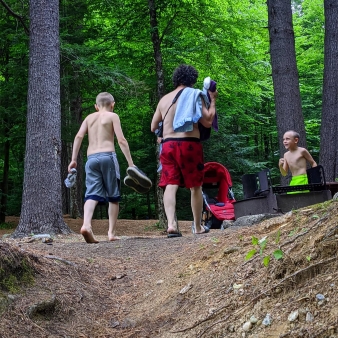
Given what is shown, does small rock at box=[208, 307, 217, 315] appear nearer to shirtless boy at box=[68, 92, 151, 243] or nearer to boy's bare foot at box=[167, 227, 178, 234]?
boy's bare foot at box=[167, 227, 178, 234]

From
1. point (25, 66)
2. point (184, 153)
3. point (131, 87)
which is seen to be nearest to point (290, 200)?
point (184, 153)

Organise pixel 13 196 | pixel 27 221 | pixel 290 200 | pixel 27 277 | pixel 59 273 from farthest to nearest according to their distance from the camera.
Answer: pixel 13 196 → pixel 27 221 → pixel 290 200 → pixel 59 273 → pixel 27 277

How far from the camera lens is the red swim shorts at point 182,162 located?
20.6 feet

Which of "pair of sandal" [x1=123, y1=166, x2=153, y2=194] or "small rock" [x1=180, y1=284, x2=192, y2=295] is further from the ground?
"pair of sandal" [x1=123, y1=166, x2=153, y2=194]

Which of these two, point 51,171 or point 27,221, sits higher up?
point 51,171

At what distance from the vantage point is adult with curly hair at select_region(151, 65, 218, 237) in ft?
20.4

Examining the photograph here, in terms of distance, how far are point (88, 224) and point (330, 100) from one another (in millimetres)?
6213

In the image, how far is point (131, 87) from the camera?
39.6 feet

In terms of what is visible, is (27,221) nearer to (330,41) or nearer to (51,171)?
(51,171)

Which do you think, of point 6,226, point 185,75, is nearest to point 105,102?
point 185,75

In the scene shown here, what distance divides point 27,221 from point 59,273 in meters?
5.19

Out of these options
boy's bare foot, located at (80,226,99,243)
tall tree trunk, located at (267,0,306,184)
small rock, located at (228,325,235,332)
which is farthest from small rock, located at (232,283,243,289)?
tall tree trunk, located at (267,0,306,184)

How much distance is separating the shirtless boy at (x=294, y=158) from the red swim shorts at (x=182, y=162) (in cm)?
278

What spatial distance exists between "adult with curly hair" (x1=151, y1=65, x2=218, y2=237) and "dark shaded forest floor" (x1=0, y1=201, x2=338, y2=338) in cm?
138
